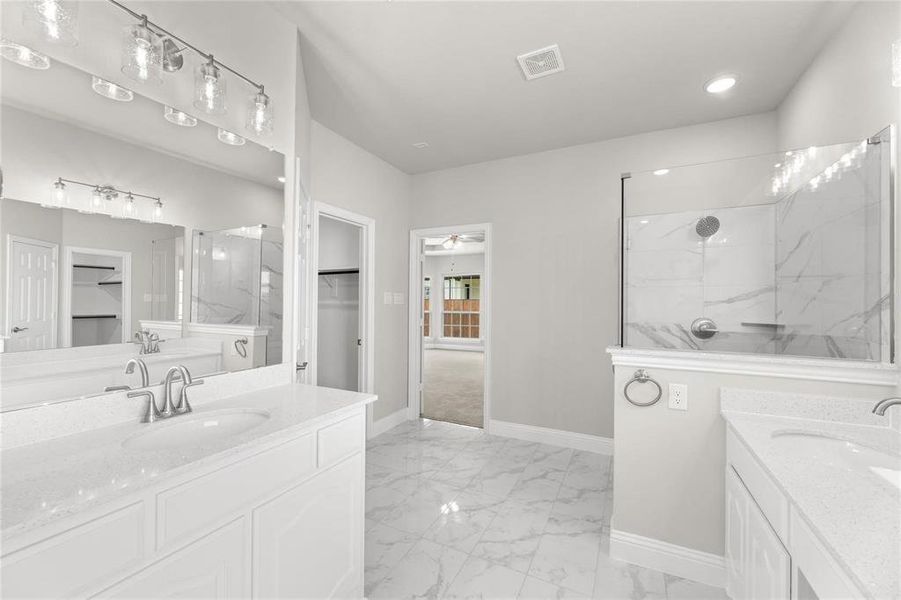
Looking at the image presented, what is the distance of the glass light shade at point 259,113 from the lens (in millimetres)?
1785

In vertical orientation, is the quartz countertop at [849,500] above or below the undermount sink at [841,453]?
above

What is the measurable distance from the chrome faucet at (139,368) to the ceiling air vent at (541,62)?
245cm

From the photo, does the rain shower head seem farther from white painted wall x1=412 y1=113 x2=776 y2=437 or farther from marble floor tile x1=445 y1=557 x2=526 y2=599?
marble floor tile x1=445 y1=557 x2=526 y2=599

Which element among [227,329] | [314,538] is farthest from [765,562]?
[227,329]

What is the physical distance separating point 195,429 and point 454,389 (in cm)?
459

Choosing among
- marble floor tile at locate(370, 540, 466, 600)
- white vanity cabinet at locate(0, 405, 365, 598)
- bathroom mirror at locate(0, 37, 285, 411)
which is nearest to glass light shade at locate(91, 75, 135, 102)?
bathroom mirror at locate(0, 37, 285, 411)

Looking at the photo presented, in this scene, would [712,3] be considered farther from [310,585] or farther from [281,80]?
[310,585]

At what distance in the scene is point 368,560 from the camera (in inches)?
78.7

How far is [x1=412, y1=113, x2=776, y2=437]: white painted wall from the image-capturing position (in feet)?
10.8

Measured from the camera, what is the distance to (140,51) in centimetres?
137

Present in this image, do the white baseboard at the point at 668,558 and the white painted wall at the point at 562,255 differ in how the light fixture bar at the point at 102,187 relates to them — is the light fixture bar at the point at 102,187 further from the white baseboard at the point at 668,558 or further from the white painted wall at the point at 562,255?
the white painted wall at the point at 562,255

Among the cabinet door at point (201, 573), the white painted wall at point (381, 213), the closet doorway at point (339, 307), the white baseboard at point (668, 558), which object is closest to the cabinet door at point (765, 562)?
the white baseboard at point (668, 558)

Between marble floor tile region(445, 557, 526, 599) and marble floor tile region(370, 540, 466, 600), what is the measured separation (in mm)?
42

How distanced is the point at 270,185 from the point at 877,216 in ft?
9.33
